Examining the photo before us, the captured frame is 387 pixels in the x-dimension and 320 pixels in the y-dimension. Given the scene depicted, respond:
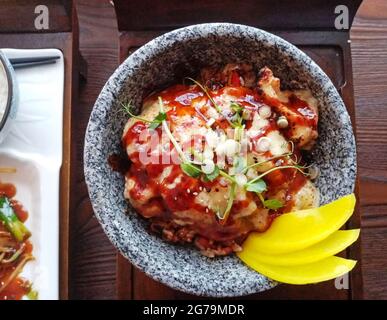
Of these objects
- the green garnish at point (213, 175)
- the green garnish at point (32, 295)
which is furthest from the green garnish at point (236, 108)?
the green garnish at point (32, 295)

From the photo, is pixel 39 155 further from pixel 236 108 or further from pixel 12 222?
pixel 236 108

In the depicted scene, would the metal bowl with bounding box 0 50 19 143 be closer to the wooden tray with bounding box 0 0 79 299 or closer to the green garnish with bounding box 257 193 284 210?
the wooden tray with bounding box 0 0 79 299

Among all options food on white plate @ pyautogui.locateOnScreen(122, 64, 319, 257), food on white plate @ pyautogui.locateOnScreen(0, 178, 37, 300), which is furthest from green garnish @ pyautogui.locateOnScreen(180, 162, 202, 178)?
food on white plate @ pyautogui.locateOnScreen(0, 178, 37, 300)

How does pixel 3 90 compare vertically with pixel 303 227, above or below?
above

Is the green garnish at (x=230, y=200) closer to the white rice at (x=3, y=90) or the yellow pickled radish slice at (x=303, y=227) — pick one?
the yellow pickled radish slice at (x=303, y=227)

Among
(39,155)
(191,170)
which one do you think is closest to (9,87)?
(39,155)
